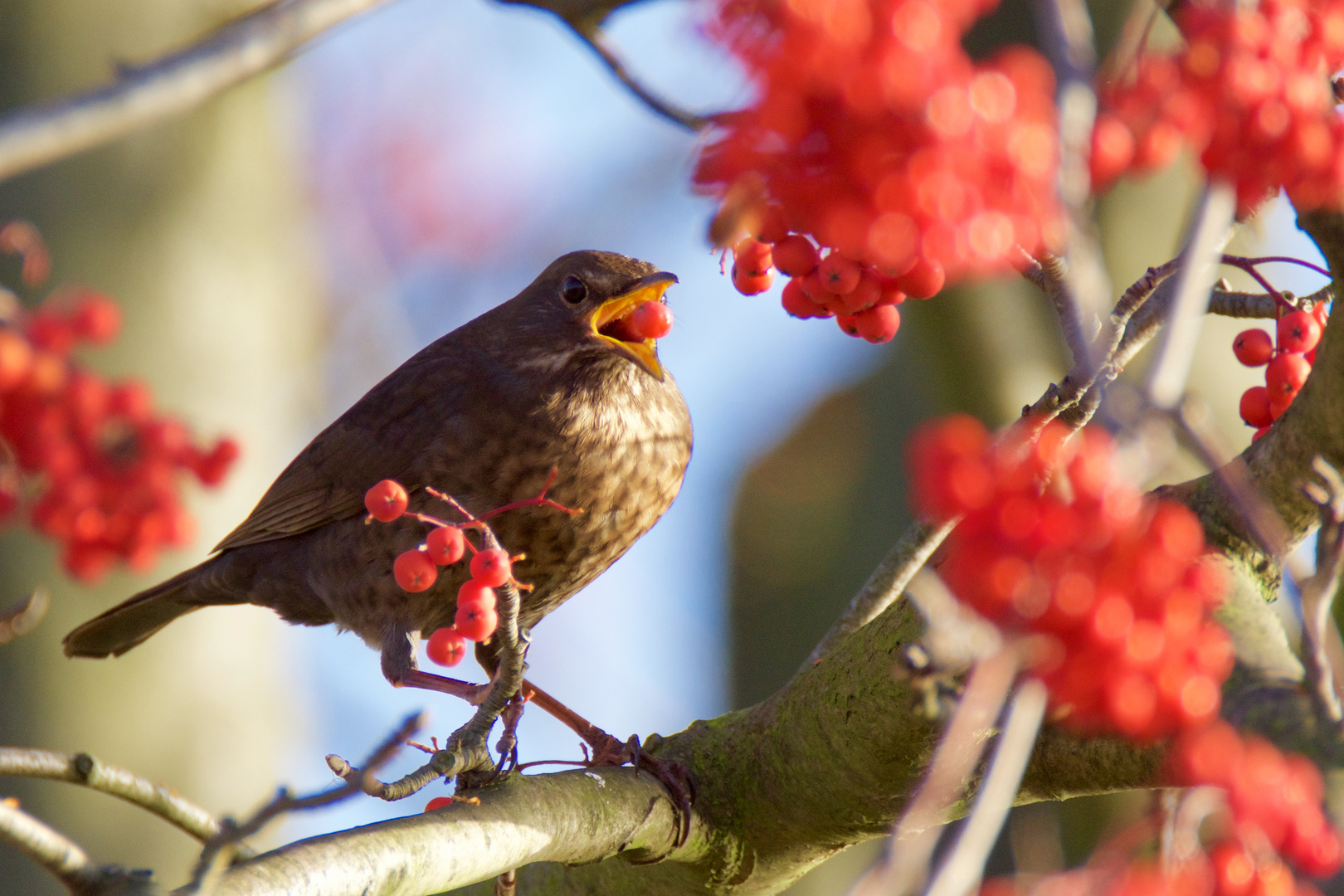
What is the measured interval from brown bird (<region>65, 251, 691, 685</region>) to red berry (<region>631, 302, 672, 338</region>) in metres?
0.07

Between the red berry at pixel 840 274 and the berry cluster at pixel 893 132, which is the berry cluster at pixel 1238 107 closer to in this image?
the berry cluster at pixel 893 132

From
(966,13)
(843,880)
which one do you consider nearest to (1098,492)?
(966,13)

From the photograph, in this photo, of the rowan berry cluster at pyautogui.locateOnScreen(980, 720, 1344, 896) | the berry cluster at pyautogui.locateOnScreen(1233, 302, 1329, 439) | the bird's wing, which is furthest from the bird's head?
the rowan berry cluster at pyautogui.locateOnScreen(980, 720, 1344, 896)

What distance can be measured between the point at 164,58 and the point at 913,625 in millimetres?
1572

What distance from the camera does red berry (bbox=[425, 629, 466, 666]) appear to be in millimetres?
2361

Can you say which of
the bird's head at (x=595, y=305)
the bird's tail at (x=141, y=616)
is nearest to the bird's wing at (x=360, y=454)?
the bird's tail at (x=141, y=616)

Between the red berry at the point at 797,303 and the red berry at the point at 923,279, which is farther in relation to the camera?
the red berry at the point at 797,303

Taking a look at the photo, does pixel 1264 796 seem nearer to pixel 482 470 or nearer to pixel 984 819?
pixel 984 819

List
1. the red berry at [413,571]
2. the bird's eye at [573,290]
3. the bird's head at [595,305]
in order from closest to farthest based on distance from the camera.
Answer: the red berry at [413,571], the bird's head at [595,305], the bird's eye at [573,290]

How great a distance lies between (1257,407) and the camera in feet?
7.02

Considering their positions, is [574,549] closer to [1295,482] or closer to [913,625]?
[913,625]

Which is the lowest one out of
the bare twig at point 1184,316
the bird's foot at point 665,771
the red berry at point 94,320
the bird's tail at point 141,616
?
the bird's foot at point 665,771

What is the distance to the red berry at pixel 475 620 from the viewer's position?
7.34ft

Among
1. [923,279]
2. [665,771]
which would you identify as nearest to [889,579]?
[665,771]
